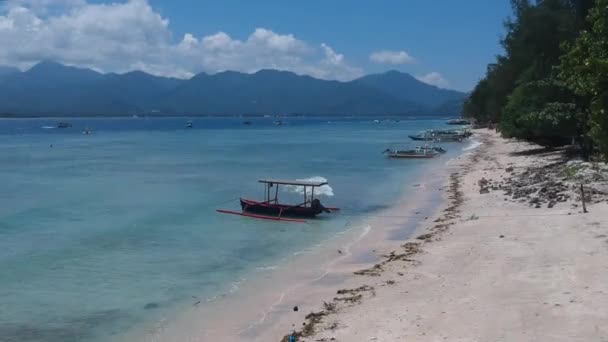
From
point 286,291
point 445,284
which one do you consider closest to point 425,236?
point 445,284

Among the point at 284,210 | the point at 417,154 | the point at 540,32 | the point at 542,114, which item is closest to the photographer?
the point at 284,210

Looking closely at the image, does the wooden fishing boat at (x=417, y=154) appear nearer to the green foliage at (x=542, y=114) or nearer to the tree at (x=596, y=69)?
the green foliage at (x=542, y=114)

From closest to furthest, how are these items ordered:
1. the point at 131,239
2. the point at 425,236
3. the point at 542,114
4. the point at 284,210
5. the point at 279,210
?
1. the point at 425,236
2. the point at 131,239
3. the point at 284,210
4. the point at 279,210
5. the point at 542,114

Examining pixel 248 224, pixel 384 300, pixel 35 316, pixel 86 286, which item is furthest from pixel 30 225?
pixel 384 300

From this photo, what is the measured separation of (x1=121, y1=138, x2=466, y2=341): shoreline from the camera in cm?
1326

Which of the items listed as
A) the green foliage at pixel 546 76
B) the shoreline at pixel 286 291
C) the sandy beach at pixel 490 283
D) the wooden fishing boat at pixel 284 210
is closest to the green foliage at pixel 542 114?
the green foliage at pixel 546 76

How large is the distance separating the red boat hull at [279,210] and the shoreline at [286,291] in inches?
84.6

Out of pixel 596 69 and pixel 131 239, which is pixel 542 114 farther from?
pixel 596 69

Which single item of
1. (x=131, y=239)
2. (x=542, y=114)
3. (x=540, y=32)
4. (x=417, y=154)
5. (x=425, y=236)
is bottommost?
(x=131, y=239)

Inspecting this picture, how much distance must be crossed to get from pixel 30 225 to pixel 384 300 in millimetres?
20431

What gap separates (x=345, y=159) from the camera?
6356 cm

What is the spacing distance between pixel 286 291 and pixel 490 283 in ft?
17.3

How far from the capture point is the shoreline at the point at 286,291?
43.5 ft

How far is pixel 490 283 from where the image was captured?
1414 centimetres
